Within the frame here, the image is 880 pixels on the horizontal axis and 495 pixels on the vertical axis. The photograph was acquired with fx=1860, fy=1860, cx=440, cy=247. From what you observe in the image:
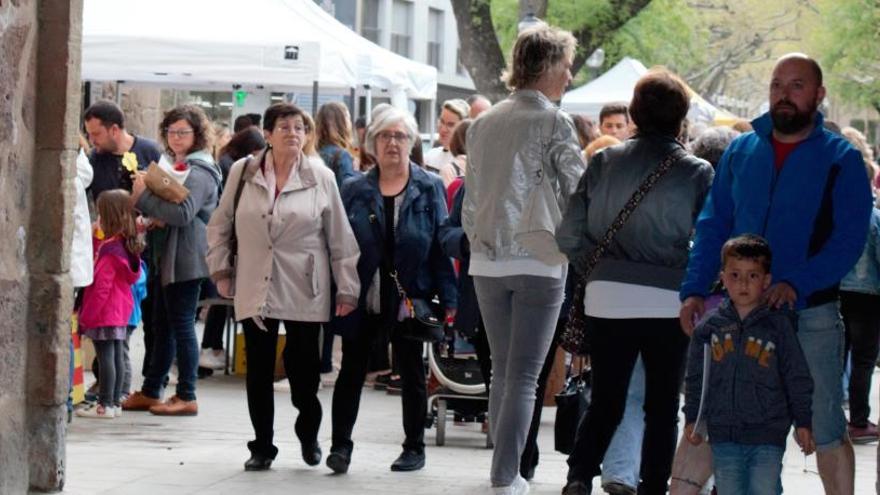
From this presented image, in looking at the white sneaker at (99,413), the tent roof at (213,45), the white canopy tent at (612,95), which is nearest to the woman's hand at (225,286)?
the white sneaker at (99,413)

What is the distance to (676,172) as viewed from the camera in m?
7.71

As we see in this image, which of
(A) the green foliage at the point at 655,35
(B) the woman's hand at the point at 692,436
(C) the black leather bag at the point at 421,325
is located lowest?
(B) the woman's hand at the point at 692,436

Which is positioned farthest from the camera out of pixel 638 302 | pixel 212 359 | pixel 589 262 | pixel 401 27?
pixel 401 27

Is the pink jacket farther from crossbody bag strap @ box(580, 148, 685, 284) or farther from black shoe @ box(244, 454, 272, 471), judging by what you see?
crossbody bag strap @ box(580, 148, 685, 284)

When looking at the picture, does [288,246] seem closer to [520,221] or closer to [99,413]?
[520,221]

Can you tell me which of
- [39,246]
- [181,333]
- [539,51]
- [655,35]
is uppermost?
[655,35]

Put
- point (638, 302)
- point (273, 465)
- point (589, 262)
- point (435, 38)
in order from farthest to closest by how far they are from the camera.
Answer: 1. point (435, 38)
2. point (273, 465)
3. point (589, 262)
4. point (638, 302)

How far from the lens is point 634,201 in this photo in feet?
25.2

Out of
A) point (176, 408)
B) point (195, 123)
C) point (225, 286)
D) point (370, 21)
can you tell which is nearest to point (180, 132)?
point (195, 123)

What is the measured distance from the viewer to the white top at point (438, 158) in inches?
527

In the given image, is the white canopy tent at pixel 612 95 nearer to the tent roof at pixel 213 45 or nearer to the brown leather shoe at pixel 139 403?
the tent roof at pixel 213 45

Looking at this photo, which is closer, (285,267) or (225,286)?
(285,267)

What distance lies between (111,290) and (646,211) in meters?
4.78

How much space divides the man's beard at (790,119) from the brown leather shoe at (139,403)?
6.18 metres
